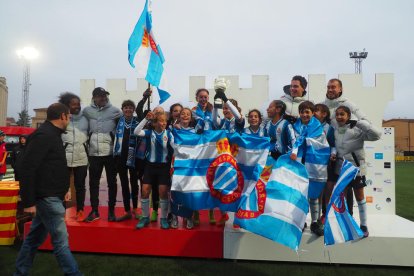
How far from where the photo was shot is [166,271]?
362 centimetres

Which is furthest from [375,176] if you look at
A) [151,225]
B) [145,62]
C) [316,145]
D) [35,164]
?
[35,164]

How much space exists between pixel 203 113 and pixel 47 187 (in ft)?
8.01

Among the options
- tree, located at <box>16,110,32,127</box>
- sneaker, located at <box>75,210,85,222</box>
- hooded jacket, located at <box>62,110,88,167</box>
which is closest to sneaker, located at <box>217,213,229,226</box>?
sneaker, located at <box>75,210,85,222</box>

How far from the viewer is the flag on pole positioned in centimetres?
412

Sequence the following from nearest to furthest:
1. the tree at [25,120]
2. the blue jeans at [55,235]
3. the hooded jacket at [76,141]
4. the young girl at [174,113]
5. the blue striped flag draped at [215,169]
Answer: the blue jeans at [55,235]
the blue striped flag draped at [215,169]
the hooded jacket at [76,141]
the young girl at [174,113]
the tree at [25,120]

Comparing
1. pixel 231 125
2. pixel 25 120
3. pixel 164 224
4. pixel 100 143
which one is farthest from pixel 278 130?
pixel 25 120

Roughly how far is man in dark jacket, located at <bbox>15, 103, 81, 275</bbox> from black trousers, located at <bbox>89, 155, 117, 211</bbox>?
1288 mm

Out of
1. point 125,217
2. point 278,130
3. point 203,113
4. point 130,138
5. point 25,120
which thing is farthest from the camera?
point 25,120

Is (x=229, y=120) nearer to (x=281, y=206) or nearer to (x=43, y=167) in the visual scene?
(x=281, y=206)

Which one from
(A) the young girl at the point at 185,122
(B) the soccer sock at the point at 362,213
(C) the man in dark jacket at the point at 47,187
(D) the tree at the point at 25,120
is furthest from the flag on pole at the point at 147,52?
(D) the tree at the point at 25,120

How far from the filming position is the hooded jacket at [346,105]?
4148 mm

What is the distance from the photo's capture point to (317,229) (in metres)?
3.88

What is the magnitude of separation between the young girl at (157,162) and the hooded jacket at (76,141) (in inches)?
32.9

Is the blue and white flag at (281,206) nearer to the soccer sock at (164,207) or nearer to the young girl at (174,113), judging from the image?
the soccer sock at (164,207)
